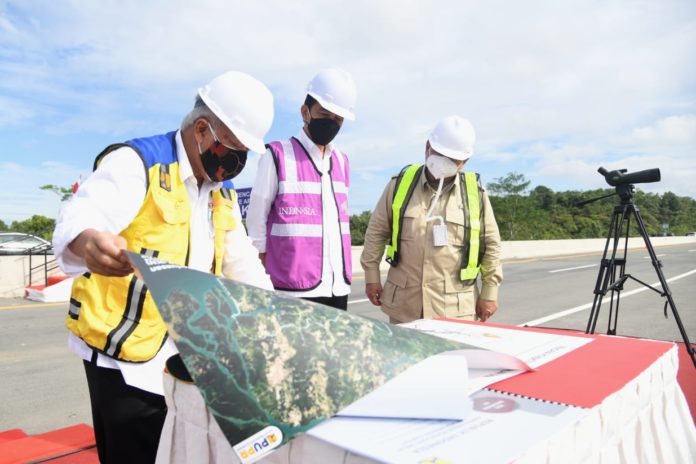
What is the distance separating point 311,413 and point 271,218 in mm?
2155

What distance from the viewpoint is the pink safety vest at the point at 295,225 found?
2984mm

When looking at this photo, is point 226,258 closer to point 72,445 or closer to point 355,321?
point 355,321

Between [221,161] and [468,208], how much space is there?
6.10 feet

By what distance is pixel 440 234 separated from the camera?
3082 millimetres

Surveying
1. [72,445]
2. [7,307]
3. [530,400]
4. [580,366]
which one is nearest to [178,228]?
[530,400]

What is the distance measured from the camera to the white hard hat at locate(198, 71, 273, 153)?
1.68 m

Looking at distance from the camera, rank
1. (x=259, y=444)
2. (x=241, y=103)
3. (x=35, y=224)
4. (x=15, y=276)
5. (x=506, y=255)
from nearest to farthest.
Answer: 1. (x=259, y=444)
2. (x=241, y=103)
3. (x=15, y=276)
4. (x=506, y=255)
5. (x=35, y=224)

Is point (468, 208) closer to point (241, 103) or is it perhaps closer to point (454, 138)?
point (454, 138)

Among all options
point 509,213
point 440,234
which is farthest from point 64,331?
point 509,213

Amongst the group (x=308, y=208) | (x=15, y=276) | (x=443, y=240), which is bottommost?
(x=15, y=276)

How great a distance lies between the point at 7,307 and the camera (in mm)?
9016

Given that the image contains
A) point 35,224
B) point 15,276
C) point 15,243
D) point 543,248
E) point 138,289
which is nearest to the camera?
point 138,289

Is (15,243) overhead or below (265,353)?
below

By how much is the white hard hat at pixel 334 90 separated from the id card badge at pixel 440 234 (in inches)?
33.9
